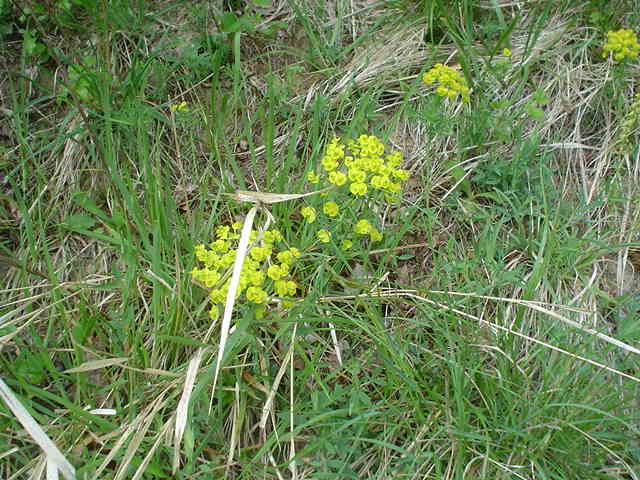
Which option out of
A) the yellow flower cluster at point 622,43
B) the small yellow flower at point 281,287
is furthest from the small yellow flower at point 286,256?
the yellow flower cluster at point 622,43

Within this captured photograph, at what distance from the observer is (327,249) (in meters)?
2.33

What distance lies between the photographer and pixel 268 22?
3.07m

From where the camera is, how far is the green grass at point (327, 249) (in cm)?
197

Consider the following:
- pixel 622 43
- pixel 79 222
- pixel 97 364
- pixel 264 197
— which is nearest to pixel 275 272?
pixel 264 197

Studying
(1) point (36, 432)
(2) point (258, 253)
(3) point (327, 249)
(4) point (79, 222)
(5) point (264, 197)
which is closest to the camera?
(1) point (36, 432)

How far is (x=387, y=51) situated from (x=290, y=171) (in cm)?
90

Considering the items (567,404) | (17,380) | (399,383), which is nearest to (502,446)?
(567,404)

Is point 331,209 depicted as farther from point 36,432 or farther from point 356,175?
point 36,432

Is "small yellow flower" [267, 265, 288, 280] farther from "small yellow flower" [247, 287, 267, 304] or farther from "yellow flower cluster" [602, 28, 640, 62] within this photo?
"yellow flower cluster" [602, 28, 640, 62]

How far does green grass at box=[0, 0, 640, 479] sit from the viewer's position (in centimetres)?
197

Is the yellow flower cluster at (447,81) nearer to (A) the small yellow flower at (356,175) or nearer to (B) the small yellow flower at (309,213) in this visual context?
(A) the small yellow flower at (356,175)

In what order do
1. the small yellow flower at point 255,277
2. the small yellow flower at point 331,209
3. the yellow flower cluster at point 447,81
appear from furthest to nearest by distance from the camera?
the yellow flower cluster at point 447,81, the small yellow flower at point 331,209, the small yellow flower at point 255,277

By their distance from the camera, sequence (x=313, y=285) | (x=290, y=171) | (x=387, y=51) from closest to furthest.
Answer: (x=313, y=285), (x=290, y=171), (x=387, y=51)

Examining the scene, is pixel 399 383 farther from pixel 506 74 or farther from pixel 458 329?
pixel 506 74
